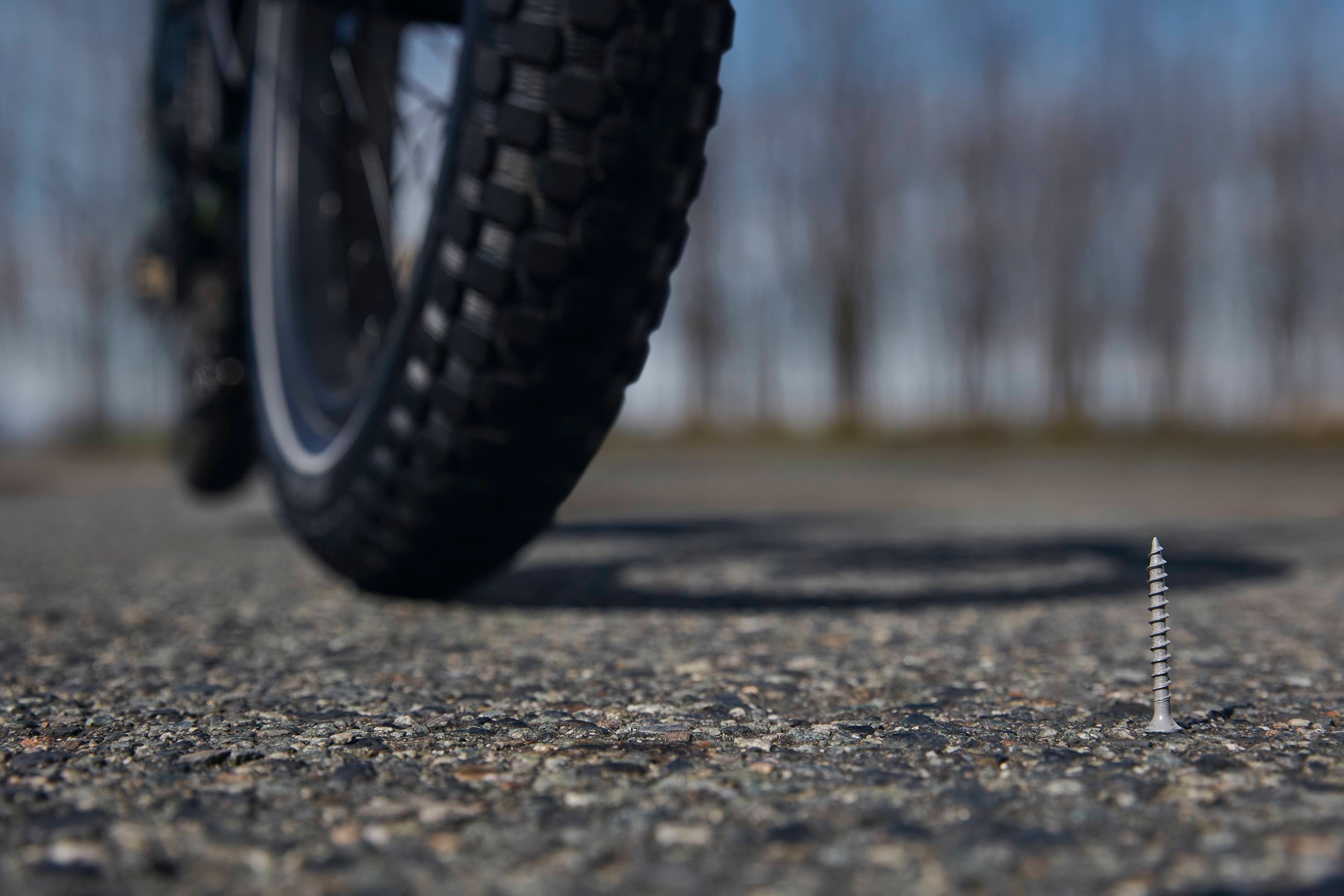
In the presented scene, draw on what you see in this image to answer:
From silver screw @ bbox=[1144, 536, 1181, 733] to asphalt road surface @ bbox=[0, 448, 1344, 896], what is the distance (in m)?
0.03

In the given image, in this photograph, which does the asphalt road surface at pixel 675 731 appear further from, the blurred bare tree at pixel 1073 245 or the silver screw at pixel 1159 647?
the blurred bare tree at pixel 1073 245

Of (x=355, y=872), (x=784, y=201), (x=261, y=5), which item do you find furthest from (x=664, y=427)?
(x=355, y=872)

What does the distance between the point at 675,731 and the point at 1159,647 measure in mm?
478

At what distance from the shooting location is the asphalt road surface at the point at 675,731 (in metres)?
0.73

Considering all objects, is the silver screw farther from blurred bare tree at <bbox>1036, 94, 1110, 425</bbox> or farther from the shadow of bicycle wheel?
blurred bare tree at <bbox>1036, 94, 1110, 425</bbox>

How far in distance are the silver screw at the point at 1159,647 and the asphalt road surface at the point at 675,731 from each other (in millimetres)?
29

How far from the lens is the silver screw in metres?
1.04

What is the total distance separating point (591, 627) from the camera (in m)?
1.66

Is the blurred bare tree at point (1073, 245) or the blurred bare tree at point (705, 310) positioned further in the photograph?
the blurred bare tree at point (705, 310)

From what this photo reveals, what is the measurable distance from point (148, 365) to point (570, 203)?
21.6 m

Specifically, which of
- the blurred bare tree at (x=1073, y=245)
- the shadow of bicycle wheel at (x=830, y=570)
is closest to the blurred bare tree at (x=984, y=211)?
the blurred bare tree at (x=1073, y=245)

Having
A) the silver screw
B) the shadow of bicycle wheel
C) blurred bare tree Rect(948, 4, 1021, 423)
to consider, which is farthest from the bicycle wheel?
blurred bare tree Rect(948, 4, 1021, 423)

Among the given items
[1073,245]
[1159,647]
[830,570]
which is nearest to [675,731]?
[1159,647]

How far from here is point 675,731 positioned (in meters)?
1.05
